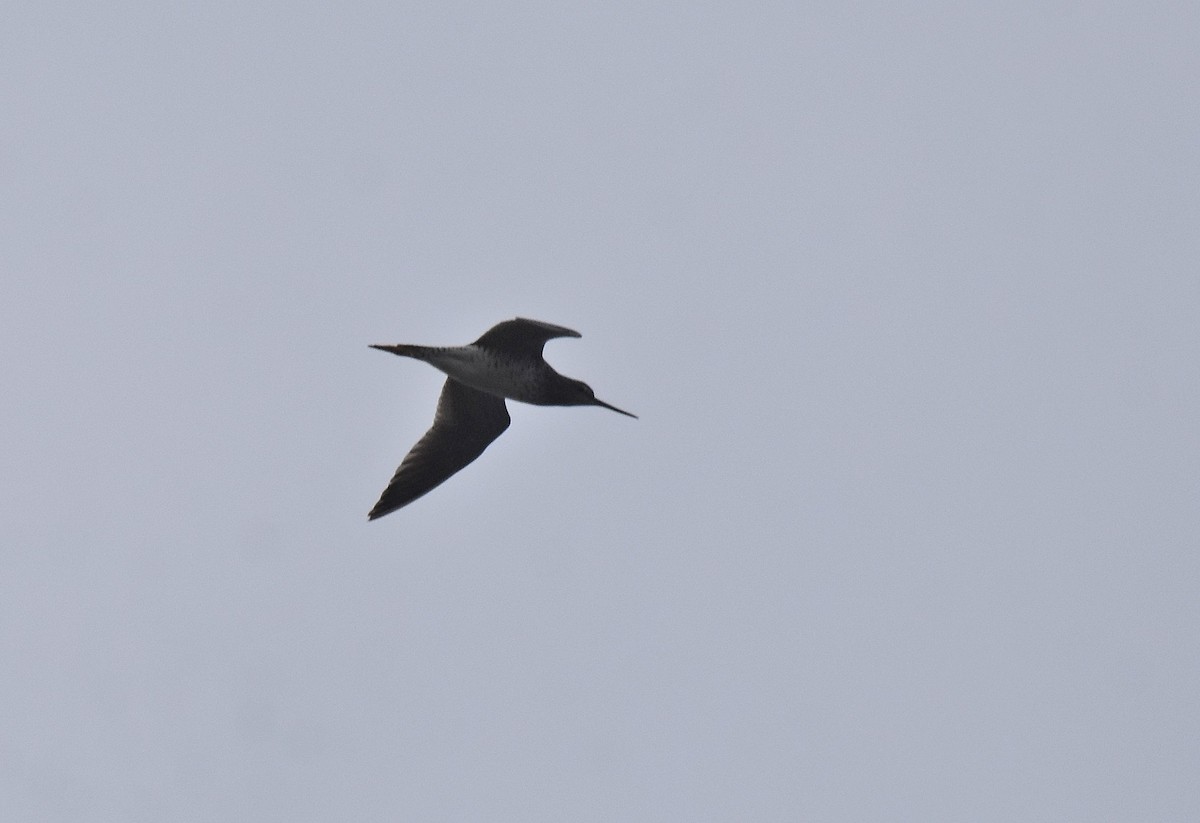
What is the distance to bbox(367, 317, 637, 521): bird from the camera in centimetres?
2175

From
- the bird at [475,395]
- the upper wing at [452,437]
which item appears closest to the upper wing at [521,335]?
the bird at [475,395]

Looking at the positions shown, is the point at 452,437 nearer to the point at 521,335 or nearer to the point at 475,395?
the point at 475,395

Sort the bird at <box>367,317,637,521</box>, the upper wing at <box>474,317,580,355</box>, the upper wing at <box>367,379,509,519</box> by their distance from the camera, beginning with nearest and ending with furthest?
the upper wing at <box>474,317,580,355</box>
the bird at <box>367,317,637,521</box>
the upper wing at <box>367,379,509,519</box>

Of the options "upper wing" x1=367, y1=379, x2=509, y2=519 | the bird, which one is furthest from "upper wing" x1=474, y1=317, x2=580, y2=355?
"upper wing" x1=367, y1=379, x2=509, y2=519

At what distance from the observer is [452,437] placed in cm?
2372

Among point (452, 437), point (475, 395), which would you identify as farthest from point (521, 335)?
point (452, 437)

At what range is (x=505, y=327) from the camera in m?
21.1

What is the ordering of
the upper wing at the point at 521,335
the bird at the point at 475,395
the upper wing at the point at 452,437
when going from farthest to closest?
the upper wing at the point at 452,437 → the bird at the point at 475,395 → the upper wing at the point at 521,335

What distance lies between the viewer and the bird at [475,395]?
21750 millimetres

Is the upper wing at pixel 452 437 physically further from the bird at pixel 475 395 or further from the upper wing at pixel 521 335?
the upper wing at pixel 521 335

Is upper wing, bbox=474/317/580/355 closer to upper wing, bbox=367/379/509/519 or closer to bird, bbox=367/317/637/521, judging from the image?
bird, bbox=367/317/637/521

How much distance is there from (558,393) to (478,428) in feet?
5.01

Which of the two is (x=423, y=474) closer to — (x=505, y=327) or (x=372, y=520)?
(x=372, y=520)

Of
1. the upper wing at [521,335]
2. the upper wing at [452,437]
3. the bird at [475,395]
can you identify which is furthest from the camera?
the upper wing at [452,437]
